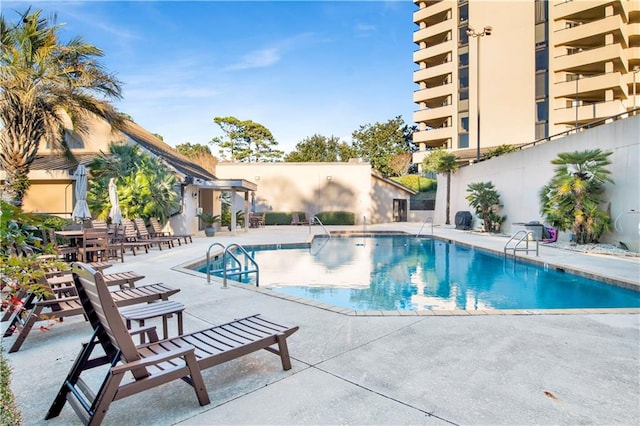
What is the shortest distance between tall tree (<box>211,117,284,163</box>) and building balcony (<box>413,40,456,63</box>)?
742 inches

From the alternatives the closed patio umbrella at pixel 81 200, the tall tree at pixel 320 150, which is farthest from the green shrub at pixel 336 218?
the tall tree at pixel 320 150

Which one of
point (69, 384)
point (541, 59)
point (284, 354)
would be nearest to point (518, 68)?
point (541, 59)

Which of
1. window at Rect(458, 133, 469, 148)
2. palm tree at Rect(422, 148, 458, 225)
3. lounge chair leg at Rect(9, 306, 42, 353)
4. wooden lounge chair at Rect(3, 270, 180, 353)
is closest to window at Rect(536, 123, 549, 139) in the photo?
window at Rect(458, 133, 469, 148)

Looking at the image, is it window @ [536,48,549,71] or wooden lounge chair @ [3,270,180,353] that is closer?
wooden lounge chair @ [3,270,180,353]

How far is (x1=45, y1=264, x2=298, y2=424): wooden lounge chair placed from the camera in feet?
7.40

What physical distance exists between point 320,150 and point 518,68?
22334mm

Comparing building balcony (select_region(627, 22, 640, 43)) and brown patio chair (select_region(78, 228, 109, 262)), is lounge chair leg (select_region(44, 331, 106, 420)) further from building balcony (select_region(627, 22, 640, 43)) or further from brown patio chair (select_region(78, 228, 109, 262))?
building balcony (select_region(627, 22, 640, 43))

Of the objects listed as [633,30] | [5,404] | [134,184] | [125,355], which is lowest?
[5,404]

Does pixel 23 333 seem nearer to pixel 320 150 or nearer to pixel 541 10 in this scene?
pixel 541 10

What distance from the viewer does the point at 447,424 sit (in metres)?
2.42

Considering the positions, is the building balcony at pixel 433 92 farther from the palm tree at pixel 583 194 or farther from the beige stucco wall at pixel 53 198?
the beige stucco wall at pixel 53 198

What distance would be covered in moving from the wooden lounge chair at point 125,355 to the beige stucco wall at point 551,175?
13.0 meters

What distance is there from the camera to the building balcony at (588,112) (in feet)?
93.4

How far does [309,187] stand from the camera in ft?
88.8
